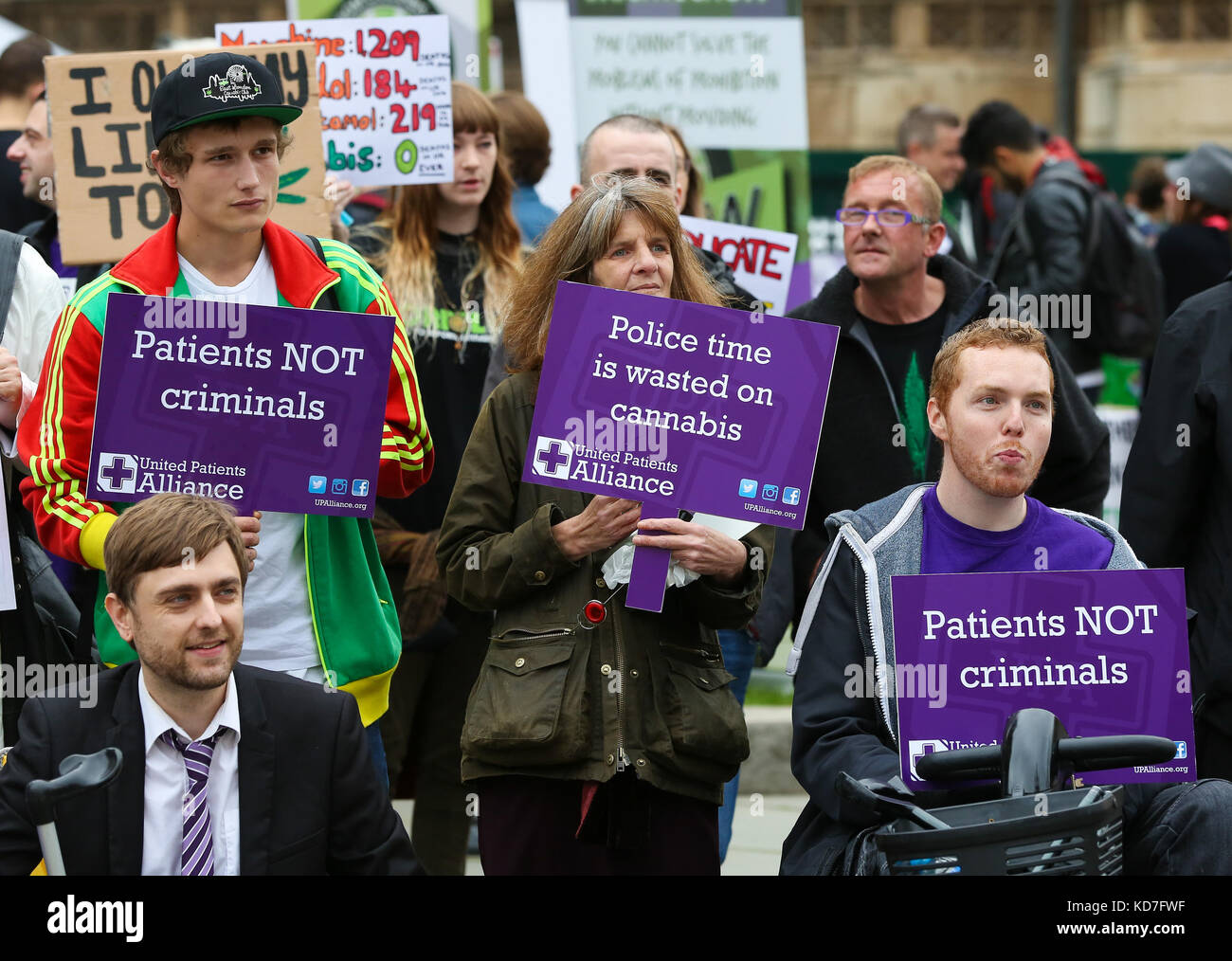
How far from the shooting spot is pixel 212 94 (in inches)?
158

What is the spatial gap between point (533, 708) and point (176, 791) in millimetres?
777

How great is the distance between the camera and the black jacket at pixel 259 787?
11.1 feet

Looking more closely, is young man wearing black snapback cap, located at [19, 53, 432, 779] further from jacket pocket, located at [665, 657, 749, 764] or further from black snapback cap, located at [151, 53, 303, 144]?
jacket pocket, located at [665, 657, 749, 764]

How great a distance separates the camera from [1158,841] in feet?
11.9

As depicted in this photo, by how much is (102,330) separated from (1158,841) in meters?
2.33

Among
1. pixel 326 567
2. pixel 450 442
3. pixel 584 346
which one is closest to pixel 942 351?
pixel 584 346

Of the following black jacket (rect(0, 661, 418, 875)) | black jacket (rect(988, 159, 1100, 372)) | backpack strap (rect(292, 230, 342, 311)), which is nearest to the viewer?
black jacket (rect(0, 661, 418, 875))

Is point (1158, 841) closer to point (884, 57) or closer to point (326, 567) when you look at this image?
point (326, 567)

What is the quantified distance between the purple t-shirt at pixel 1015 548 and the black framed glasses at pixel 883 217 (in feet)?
4.87

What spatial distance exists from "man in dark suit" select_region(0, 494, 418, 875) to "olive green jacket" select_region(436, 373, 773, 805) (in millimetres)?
475

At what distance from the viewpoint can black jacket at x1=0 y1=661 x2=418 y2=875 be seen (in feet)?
11.1

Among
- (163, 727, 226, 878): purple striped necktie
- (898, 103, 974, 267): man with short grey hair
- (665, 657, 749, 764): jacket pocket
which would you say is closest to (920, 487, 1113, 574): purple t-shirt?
(665, 657, 749, 764): jacket pocket

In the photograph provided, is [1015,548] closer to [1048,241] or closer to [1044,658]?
[1044,658]

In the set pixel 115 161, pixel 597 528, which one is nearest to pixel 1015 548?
pixel 597 528
